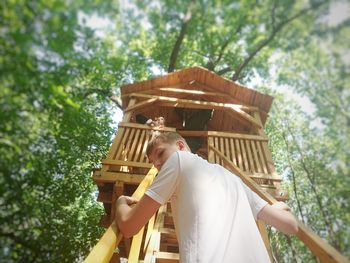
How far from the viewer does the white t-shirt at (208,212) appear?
1289mm

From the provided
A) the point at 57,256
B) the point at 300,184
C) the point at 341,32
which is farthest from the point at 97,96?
the point at 300,184

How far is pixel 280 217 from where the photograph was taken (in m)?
1.59

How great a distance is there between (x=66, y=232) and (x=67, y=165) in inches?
144

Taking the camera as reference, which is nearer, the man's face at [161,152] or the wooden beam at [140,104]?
the man's face at [161,152]

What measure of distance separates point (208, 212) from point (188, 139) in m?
6.99

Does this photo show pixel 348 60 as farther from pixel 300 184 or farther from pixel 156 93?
pixel 300 184

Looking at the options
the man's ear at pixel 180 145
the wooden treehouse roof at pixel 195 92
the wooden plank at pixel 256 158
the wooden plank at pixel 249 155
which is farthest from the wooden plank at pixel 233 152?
the man's ear at pixel 180 145

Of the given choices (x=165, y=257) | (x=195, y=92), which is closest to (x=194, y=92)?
(x=195, y=92)

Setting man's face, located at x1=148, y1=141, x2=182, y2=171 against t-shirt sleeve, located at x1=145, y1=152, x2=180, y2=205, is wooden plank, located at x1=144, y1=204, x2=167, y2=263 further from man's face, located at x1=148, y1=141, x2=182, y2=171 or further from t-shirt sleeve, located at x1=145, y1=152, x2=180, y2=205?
t-shirt sleeve, located at x1=145, y1=152, x2=180, y2=205

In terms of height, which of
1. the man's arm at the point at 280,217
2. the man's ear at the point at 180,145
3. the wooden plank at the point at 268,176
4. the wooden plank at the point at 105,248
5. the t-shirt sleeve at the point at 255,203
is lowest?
the wooden plank at the point at 105,248

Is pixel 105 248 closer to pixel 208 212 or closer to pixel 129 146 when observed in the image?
pixel 208 212

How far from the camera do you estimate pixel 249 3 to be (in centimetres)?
209

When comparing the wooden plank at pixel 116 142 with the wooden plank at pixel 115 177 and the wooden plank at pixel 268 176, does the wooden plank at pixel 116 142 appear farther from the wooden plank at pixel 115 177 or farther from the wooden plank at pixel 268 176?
the wooden plank at pixel 268 176

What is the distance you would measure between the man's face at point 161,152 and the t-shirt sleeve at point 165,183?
0.26m
